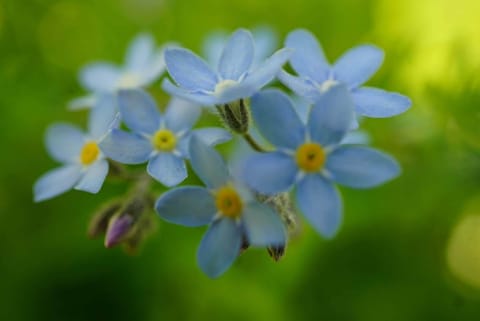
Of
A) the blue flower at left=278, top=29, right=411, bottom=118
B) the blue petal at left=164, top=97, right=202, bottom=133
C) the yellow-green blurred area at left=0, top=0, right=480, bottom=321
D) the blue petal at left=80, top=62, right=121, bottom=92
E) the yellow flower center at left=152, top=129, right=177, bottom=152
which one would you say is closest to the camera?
the blue flower at left=278, top=29, right=411, bottom=118

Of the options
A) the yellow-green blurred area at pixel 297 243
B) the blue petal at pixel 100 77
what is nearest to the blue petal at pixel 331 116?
the blue petal at pixel 100 77

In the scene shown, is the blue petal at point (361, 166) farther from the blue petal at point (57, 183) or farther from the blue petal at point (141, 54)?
the blue petal at point (141, 54)

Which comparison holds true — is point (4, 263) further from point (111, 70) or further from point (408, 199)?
point (408, 199)

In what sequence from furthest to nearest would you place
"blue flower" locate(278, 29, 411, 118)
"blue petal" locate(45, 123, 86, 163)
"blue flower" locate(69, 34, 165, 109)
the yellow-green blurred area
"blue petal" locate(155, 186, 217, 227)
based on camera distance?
the yellow-green blurred area → "blue flower" locate(69, 34, 165, 109) → "blue petal" locate(45, 123, 86, 163) → "blue flower" locate(278, 29, 411, 118) → "blue petal" locate(155, 186, 217, 227)

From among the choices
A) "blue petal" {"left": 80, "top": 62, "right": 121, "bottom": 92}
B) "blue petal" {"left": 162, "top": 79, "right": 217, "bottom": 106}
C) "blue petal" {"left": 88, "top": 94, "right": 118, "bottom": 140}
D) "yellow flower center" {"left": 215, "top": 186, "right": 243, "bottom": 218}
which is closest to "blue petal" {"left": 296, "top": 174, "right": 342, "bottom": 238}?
"yellow flower center" {"left": 215, "top": 186, "right": 243, "bottom": 218}

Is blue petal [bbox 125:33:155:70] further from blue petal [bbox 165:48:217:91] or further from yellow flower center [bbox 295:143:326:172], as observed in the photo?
yellow flower center [bbox 295:143:326:172]

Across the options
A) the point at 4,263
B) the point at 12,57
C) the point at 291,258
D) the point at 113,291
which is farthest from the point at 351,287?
the point at 12,57
